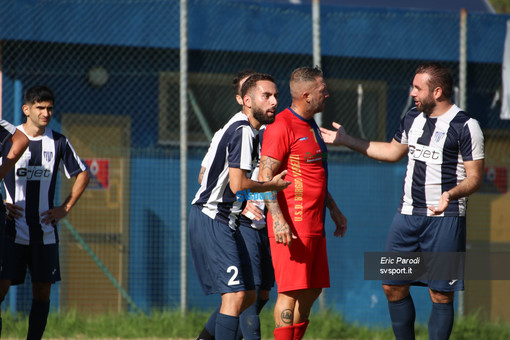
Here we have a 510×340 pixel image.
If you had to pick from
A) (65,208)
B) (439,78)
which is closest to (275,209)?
(439,78)

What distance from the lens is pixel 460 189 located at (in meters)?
5.76

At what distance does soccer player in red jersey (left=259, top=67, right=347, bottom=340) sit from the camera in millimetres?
5531

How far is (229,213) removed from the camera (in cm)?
567

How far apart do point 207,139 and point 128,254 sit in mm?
1907

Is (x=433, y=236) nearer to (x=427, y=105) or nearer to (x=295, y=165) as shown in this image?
(x=427, y=105)

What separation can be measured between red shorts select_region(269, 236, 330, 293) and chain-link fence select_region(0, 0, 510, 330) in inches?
167

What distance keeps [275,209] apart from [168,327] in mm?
3863

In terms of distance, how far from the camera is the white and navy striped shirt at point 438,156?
19.4 feet

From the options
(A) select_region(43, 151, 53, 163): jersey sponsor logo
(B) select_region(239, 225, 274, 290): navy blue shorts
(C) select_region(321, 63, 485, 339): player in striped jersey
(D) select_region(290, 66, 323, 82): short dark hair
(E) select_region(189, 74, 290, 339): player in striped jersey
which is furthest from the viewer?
(A) select_region(43, 151, 53, 163): jersey sponsor logo

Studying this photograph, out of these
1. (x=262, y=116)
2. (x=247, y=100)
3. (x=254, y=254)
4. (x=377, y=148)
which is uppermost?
(x=247, y=100)

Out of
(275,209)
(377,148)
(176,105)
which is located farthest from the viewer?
(176,105)

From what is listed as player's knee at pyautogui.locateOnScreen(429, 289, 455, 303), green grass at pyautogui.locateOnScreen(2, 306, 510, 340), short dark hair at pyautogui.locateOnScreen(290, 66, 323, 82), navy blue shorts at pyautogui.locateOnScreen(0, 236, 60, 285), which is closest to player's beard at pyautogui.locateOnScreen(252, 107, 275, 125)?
short dark hair at pyautogui.locateOnScreen(290, 66, 323, 82)

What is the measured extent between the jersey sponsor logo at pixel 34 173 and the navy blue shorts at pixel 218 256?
66.1 inches

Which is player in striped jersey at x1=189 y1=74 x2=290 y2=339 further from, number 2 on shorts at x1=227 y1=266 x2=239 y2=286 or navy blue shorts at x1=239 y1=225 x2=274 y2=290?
navy blue shorts at x1=239 y1=225 x2=274 y2=290
